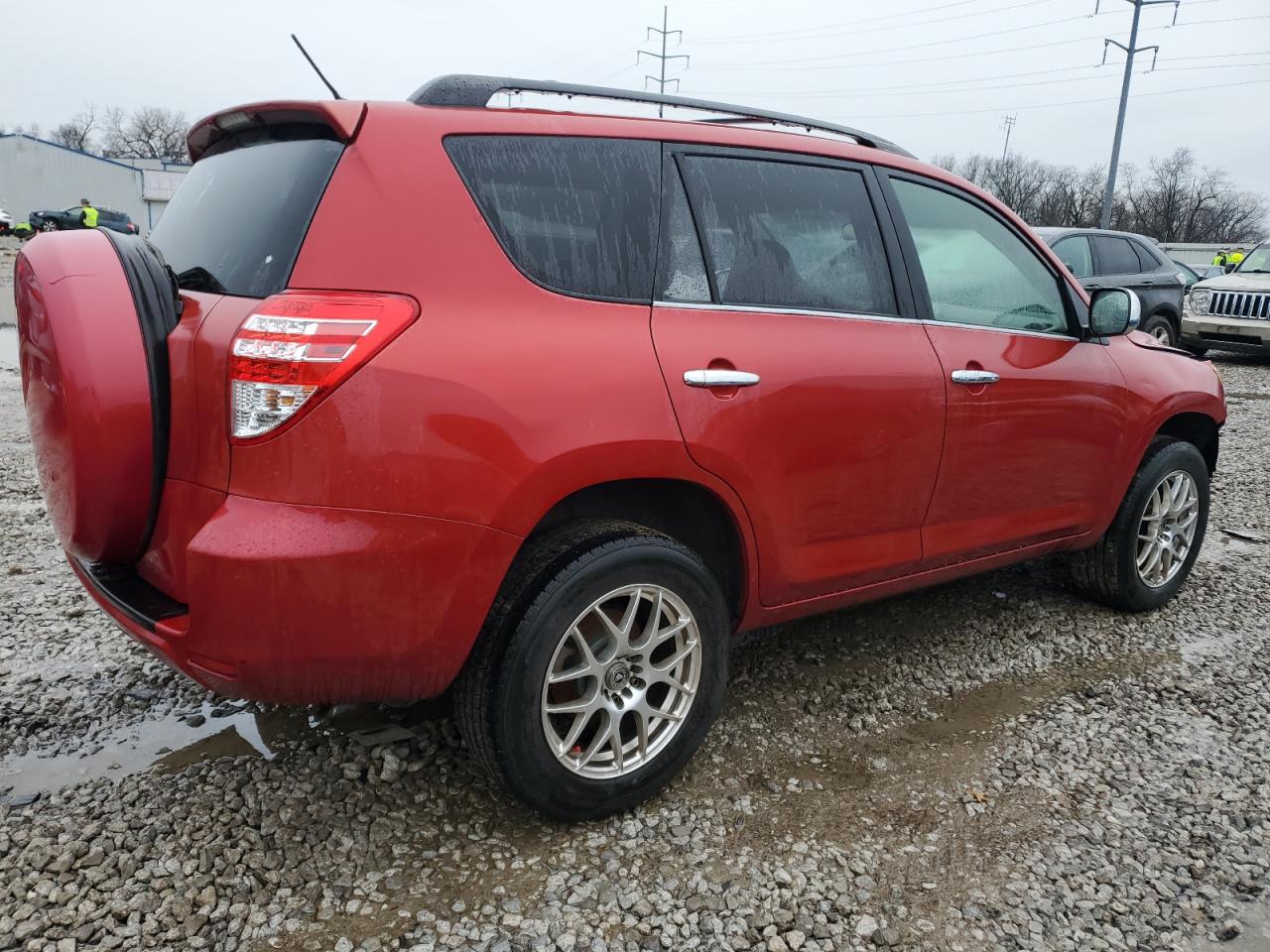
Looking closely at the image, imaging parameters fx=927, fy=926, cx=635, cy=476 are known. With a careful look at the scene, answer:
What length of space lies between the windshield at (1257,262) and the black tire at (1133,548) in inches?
442

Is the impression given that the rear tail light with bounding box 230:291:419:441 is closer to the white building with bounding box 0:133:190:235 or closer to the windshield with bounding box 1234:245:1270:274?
the windshield with bounding box 1234:245:1270:274

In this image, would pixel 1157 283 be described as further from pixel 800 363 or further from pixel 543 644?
pixel 543 644

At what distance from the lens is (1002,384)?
3.22m

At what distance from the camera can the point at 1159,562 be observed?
4.16m

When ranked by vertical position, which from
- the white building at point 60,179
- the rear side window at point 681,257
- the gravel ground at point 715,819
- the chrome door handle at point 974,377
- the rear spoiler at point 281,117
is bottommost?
the gravel ground at point 715,819

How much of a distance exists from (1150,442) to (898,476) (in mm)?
1711

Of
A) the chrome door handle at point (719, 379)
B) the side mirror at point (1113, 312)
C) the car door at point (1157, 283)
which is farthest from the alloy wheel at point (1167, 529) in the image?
the car door at point (1157, 283)

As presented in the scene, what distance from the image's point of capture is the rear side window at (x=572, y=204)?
2.26 meters

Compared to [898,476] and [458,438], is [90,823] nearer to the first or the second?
[458,438]

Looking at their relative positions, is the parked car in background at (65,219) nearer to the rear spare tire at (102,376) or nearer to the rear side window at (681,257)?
the rear spare tire at (102,376)

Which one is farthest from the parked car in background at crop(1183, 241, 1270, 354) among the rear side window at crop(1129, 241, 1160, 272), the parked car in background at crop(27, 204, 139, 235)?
the parked car in background at crop(27, 204, 139, 235)

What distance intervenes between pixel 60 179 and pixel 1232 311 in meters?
66.6

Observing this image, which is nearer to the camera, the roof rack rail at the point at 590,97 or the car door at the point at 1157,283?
the roof rack rail at the point at 590,97

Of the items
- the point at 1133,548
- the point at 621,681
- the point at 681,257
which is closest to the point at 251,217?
the point at 681,257
